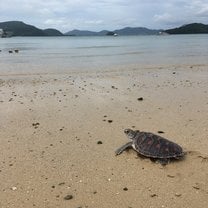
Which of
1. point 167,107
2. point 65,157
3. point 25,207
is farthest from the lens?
point 167,107

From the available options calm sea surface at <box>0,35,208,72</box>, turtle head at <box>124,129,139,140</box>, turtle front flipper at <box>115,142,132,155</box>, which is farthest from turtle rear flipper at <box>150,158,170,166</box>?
calm sea surface at <box>0,35,208,72</box>

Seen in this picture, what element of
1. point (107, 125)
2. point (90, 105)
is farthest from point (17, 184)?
point (90, 105)

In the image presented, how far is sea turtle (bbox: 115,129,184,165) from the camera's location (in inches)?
250

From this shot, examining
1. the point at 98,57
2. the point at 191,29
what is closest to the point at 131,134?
the point at 98,57

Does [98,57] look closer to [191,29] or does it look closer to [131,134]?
[131,134]

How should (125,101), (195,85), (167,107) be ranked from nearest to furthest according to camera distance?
(167,107), (125,101), (195,85)

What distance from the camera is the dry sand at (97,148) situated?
17.6 feet

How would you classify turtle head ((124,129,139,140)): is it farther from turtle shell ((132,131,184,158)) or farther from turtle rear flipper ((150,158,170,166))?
turtle rear flipper ((150,158,170,166))

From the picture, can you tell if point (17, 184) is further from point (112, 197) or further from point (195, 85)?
point (195, 85)

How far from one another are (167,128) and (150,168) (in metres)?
2.32

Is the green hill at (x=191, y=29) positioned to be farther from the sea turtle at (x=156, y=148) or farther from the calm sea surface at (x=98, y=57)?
the sea turtle at (x=156, y=148)

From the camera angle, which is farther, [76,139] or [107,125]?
[107,125]

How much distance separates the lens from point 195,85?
14.3 meters

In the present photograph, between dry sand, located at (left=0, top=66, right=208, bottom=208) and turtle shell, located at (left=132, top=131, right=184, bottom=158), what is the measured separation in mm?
164
